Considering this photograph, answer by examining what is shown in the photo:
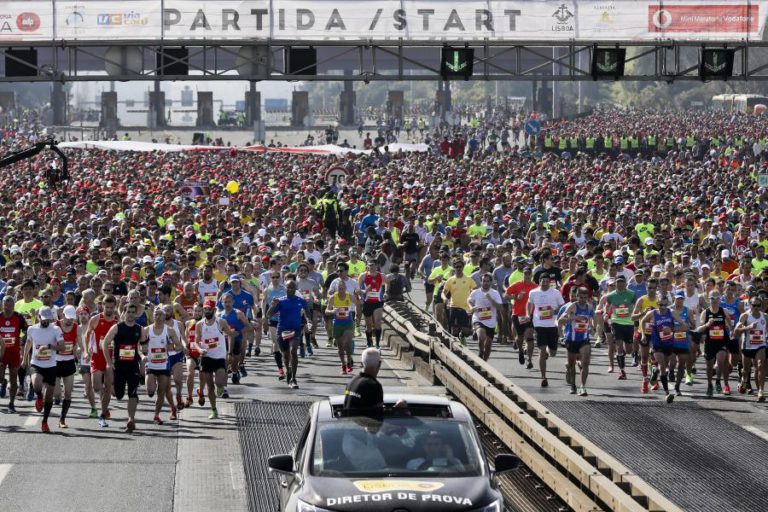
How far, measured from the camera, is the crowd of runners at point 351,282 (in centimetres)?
1884

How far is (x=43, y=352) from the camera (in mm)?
17859

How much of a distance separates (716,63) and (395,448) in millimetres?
25353

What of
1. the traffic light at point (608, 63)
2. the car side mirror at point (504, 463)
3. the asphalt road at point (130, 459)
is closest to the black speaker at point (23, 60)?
the traffic light at point (608, 63)

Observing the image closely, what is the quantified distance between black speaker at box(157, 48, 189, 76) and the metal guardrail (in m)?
13.8

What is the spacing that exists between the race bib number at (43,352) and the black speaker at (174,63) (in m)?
16.7

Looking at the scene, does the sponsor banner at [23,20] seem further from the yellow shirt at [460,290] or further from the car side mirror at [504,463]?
the car side mirror at [504,463]

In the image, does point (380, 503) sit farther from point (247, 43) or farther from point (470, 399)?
point (247, 43)

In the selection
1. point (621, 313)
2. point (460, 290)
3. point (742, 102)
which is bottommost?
point (621, 313)

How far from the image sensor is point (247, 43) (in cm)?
3409

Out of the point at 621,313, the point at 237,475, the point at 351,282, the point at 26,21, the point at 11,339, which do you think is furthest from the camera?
the point at 26,21

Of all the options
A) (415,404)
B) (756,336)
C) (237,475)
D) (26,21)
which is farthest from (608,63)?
(415,404)

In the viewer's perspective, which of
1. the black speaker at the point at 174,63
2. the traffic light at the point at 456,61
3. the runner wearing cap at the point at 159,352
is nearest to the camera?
the runner wearing cap at the point at 159,352

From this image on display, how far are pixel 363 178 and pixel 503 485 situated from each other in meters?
38.8

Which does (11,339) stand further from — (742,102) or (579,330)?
(742,102)
